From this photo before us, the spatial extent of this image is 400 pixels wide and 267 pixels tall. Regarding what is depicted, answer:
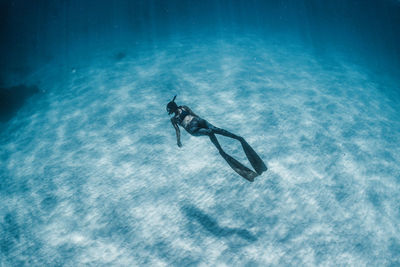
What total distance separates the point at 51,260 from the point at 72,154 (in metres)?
4.06

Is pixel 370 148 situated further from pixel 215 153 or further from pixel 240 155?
pixel 215 153

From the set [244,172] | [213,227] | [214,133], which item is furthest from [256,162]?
[213,227]

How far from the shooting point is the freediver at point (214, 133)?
15.3 feet

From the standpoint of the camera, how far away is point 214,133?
18.0 ft

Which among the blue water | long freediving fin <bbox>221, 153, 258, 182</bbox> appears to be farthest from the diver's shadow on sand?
long freediving fin <bbox>221, 153, 258, 182</bbox>

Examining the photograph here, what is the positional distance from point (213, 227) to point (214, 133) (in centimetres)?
254

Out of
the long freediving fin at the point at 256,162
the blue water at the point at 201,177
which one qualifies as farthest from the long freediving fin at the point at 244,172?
the blue water at the point at 201,177

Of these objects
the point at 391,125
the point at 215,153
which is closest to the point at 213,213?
the point at 215,153

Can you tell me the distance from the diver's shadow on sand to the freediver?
1567 mm

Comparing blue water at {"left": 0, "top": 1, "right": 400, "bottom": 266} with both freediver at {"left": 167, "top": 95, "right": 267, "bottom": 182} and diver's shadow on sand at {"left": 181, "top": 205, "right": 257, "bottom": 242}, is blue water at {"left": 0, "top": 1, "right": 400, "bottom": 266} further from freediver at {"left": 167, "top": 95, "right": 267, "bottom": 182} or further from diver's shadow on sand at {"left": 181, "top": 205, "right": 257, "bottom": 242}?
freediver at {"left": 167, "top": 95, "right": 267, "bottom": 182}

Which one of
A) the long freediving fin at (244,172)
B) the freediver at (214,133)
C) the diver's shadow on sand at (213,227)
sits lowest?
the diver's shadow on sand at (213,227)

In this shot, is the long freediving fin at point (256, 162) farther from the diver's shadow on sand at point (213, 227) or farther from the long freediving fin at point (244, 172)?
the diver's shadow on sand at point (213, 227)

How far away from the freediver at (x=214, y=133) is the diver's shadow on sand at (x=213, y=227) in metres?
1.57

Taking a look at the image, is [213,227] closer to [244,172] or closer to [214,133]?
[244,172]
